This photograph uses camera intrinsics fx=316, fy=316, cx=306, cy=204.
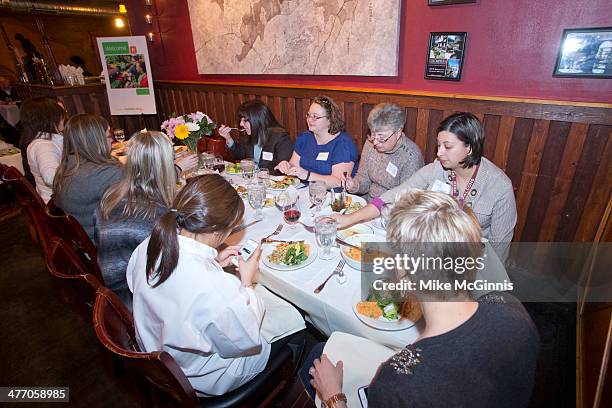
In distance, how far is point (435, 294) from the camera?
87cm

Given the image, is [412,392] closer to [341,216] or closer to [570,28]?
[341,216]

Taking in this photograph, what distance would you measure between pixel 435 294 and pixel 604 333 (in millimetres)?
1402

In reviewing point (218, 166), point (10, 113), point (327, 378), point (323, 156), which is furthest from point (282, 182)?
point (10, 113)

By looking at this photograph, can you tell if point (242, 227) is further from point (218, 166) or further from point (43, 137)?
point (43, 137)

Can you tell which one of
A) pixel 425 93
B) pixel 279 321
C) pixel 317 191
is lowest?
pixel 279 321

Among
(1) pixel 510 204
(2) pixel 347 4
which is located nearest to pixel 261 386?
(1) pixel 510 204

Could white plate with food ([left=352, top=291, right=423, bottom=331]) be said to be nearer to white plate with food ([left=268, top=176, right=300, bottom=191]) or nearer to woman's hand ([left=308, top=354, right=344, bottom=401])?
woman's hand ([left=308, top=354, right=344, bottom=401])

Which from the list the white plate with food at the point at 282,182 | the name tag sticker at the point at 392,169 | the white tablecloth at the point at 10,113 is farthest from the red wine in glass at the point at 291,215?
the white tablecloth at the point at 10,113

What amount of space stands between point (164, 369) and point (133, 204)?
93 centimetres

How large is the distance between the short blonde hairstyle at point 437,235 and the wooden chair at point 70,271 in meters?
1.10

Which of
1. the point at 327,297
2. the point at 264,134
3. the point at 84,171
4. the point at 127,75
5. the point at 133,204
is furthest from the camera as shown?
the point at 127,75

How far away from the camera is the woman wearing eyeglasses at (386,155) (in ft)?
7.10

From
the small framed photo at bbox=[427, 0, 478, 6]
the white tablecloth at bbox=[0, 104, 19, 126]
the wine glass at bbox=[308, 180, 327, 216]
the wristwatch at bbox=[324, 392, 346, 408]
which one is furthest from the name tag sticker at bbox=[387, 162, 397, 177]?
the white tablecloth at bbox=[0, 104, 19, 126]

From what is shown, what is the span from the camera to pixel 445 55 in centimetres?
247
